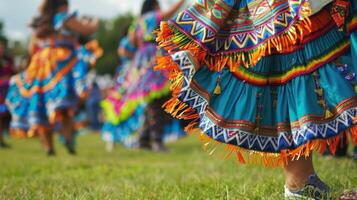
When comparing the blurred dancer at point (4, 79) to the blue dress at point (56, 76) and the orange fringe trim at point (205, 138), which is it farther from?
the orange fringe trim at point (205, 138)

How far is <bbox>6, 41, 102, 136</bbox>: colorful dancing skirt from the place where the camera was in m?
6.43

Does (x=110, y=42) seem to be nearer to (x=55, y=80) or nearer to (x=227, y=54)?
(x=55, y=80)

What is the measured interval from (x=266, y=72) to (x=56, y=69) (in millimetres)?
4444

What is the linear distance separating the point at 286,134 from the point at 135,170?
7.10 feet

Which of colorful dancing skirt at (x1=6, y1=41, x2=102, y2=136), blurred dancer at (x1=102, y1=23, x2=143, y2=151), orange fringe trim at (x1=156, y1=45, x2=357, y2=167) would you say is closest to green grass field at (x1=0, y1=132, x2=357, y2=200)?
orange fringe trim at (x1=156, y1=45, x2=357, y2=167)

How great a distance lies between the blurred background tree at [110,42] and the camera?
3562 cm

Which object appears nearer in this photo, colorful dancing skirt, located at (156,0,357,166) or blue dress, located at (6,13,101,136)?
colorful dancing skirt, located at (156,0,357,166)

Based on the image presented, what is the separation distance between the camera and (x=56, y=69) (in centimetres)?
651

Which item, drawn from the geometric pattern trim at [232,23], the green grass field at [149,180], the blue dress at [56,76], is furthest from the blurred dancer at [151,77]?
the geometric pattern trim at [232,23]

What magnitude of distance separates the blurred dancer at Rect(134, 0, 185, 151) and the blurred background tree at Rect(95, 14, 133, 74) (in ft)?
89.6

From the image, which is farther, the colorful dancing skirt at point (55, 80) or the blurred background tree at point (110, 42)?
the blurred background tree at point (110, 42)

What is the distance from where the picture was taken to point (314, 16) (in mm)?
2365

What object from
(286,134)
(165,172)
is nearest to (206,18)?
(286,134)

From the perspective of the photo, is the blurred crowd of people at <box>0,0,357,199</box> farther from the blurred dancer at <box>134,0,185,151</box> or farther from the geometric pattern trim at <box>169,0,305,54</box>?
the blurred dancer at <box>134,0,185,151</box>
